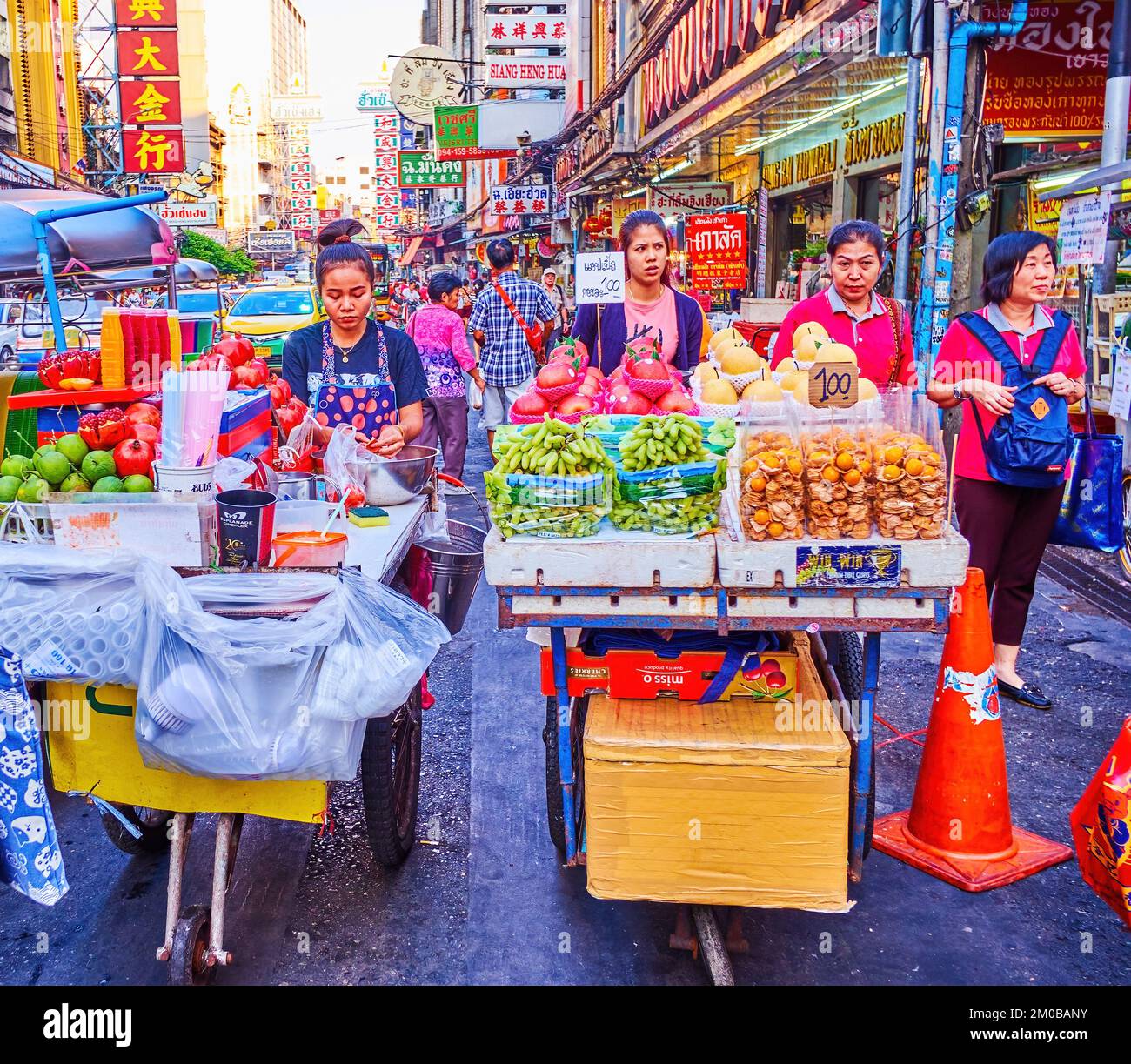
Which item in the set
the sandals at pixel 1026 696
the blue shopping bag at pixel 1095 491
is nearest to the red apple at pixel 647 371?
the sandals at pixel 1026 696

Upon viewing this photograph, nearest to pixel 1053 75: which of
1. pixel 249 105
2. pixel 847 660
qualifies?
pixel 847 660

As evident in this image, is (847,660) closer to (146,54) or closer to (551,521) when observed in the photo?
(551,521)

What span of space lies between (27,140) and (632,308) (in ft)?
131

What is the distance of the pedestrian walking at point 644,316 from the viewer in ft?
16.4

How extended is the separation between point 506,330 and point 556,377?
5.89 meters

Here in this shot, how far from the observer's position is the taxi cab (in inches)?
631

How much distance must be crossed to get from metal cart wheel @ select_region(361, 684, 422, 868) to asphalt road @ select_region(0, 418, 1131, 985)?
0.17 m

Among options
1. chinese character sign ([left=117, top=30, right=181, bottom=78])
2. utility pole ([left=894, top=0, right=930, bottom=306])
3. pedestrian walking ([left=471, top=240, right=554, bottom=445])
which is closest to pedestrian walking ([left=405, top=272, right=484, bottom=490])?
pedestrian walking ([left=471, top=240, right=554, bottom=445])

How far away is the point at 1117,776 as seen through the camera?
9.46 feet

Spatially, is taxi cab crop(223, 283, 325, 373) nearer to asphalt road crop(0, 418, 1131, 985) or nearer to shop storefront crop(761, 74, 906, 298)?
shop storefront crop(761, 74, 906, 298)

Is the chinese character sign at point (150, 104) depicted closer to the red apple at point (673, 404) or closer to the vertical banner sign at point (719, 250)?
the vertical banner sign at point (719, 250)

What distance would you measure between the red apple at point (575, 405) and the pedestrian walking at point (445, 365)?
5.62m

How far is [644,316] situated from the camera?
519 centimetres
